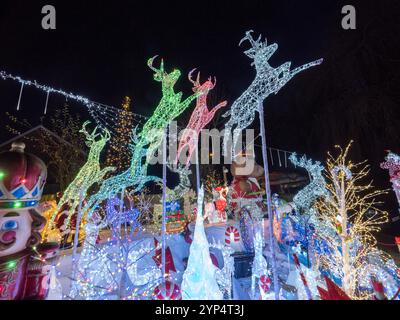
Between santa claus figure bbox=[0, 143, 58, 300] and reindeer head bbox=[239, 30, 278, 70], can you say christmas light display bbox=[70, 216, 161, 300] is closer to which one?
santa claus figure bbox=[0, 143, 58, 300]

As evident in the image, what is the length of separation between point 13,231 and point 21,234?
11cm

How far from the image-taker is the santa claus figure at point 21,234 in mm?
Result: 3049

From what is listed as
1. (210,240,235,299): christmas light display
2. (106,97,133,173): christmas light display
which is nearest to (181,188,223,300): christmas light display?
(210,240,235,299): christmas light display

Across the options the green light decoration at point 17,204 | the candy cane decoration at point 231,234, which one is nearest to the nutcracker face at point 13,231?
the green light decoration at point 17,204

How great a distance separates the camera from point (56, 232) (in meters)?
8.06

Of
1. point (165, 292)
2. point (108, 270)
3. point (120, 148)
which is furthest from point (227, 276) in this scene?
point (120, 148)

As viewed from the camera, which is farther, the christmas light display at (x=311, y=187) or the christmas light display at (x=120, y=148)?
the christmas light display at (x=120, y=148)

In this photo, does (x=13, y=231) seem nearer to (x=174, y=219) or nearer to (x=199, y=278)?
(x=199, y=278)

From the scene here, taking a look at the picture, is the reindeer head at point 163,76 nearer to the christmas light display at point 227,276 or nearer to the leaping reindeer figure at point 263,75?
the leaping reindeer figure at point 263,75

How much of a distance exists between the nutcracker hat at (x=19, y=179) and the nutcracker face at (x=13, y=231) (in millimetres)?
128
